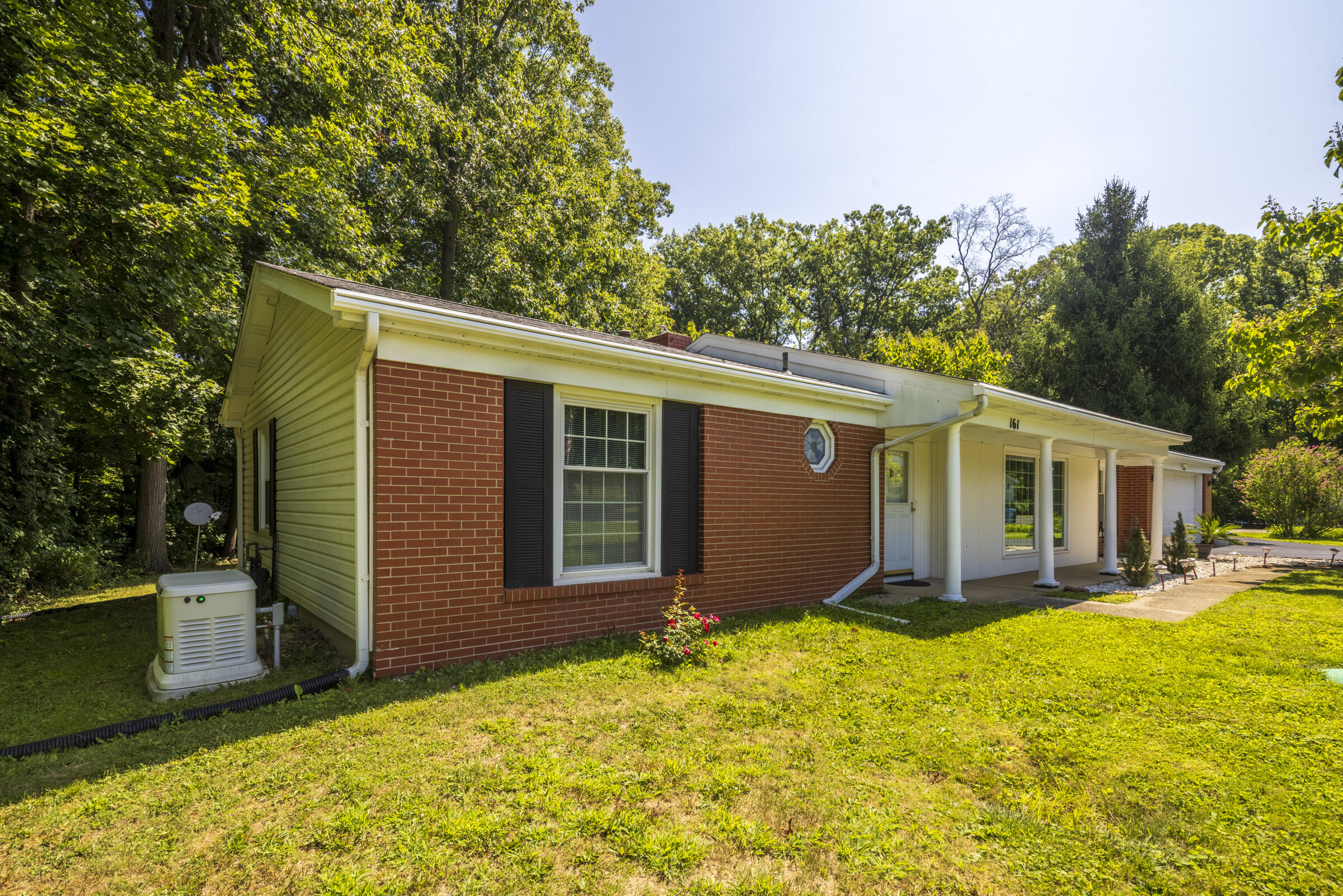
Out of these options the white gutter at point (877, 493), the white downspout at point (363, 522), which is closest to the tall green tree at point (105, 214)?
the white downspout at point (363, 522)

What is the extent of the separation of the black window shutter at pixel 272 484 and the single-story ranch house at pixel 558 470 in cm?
7

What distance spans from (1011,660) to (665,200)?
25.8 meters

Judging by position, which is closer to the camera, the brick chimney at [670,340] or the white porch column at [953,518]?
the white porch column at [953,518]

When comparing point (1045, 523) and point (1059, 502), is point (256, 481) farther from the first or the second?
point (1059, 502)

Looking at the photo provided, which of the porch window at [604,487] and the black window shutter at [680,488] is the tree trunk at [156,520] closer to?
the porch window at [604,487]

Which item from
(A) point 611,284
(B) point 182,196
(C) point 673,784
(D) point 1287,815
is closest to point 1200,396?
(A) point 611,284

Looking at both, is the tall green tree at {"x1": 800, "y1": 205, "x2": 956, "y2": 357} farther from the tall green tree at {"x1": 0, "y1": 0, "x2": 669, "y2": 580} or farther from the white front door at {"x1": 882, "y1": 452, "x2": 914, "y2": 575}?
the white front door at {"x1": 882, "y1": 452, "x2": 914, "y2": 575}

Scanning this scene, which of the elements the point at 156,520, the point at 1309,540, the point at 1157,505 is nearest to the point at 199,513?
the point at 156,520

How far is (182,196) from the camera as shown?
873 centimetres

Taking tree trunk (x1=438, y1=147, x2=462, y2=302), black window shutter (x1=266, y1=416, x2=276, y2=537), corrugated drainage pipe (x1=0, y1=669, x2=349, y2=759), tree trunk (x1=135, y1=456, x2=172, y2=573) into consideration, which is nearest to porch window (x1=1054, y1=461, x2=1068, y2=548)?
corrugated drainage pipe (x1=0, y1=669, x2=349, y2=759)

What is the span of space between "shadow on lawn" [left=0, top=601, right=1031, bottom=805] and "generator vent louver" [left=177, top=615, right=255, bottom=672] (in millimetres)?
281

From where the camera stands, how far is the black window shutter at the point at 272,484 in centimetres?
795

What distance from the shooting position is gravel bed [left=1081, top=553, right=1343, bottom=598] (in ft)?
30.3

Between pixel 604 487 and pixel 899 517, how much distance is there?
572 cm
